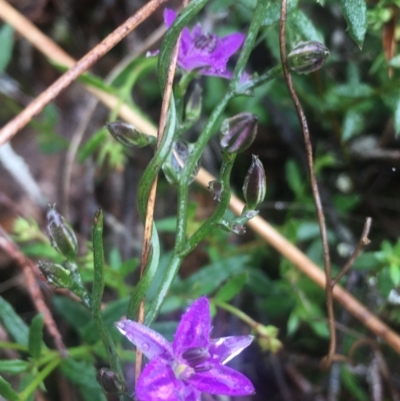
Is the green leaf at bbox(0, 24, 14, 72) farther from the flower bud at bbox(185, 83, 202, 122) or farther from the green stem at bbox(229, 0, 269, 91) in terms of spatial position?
the green stem at bbox(229, 0, 269, 91)

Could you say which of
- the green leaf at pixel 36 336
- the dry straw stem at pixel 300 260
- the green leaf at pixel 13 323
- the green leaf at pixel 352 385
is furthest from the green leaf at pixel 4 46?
the green leaf at pixel 352 385

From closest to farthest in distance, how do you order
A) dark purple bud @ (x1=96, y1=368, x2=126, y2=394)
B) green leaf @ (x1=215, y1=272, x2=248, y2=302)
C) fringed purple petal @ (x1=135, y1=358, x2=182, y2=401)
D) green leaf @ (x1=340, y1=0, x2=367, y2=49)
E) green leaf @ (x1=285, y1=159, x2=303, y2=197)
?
fringed purple petal @ (x1=135, y1=358, x2=182, y2=401)
dark purple bud @ (x1=96, y1=368, x2=126, y2=394)
green leaf @ (x1=340, y1=0, x2=367, y2=49)
green leaf @ (x1=215, y1=272, x2=248, y2=302)
green leaf @ (x1=285, y1=159, x2=303, y2=197)

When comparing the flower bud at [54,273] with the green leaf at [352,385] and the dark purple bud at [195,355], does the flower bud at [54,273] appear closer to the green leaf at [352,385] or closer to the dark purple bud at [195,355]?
the dark purple bud at [195,355]

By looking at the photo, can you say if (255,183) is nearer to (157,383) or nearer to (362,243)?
(362,243)

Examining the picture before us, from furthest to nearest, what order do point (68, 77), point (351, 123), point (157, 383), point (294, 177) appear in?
1. point (294, 177)
2. point (351, 123)
3. point (68, 77)
4. point (157, 383)

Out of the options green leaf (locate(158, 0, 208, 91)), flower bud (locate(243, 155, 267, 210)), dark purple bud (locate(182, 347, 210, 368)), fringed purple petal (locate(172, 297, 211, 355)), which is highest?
green leaf (locate(158, 0, 208, 91))

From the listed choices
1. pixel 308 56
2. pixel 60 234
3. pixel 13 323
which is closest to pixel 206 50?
pixel 308 56

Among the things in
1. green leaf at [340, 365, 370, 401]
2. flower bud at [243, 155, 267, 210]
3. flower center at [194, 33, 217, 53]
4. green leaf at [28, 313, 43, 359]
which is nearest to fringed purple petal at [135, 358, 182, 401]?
flower bud at [243, 155, 267, 210]
